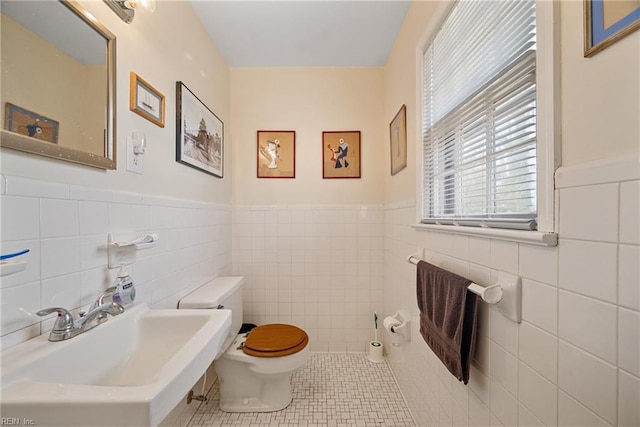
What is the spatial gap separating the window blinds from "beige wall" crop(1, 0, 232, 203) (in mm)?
1385

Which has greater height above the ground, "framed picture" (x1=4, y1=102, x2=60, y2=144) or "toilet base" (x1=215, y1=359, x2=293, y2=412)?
"framed picture" (x1=4, y1=102, x2=60, y2=144)

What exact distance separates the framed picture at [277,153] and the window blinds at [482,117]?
3.86 feet

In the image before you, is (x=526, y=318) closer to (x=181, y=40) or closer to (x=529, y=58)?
(x=529, y=58)

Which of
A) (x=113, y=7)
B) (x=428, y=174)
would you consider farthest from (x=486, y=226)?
(x=113, y=7)

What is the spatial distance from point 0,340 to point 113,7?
116 cm

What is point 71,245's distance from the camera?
2.54ft

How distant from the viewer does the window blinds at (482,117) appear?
68 cm

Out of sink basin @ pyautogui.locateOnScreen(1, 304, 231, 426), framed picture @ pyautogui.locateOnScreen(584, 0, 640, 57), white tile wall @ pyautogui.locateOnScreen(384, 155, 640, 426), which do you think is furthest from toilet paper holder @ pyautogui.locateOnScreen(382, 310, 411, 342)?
framed picture @ pyautogui.locateOnScreen(584, 0, 640, 57)

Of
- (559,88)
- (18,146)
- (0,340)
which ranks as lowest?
A: (0,340)

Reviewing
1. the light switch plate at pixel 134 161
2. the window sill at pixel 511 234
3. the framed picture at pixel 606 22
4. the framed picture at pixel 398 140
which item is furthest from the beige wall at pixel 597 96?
the light switch plate at pixel 134 161

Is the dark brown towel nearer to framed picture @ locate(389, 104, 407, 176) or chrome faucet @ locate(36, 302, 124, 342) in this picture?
framed picture @ locate(389, 104, 407, 176)

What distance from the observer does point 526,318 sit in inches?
25.8

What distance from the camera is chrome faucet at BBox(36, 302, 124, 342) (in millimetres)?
673

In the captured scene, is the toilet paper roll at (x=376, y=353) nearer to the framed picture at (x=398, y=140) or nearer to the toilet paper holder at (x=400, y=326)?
the toilet paper holder at (x=400, y=326)
